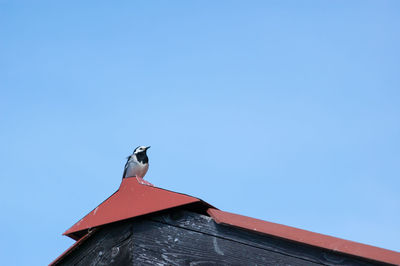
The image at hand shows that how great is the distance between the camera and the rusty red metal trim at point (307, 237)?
9.20ft

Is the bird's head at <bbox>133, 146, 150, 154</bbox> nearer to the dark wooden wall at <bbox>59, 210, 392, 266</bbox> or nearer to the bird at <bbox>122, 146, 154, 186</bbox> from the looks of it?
the bird at <bbox>122, 146, 154, 186</bbox>

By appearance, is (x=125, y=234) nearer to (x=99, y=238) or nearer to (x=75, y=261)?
(x=99, y=238)

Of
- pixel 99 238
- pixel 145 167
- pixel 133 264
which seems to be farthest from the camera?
pixel 145 167

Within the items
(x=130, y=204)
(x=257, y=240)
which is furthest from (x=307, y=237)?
(x=130, y=204)

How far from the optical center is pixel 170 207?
2609mm

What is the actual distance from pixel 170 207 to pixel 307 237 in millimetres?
792

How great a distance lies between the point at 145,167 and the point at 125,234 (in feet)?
17.8

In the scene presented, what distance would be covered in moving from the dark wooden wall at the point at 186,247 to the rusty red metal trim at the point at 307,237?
0.05 meters

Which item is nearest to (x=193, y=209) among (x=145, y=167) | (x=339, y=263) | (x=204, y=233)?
(x=204, y=233)

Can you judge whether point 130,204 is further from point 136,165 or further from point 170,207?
point 136,165

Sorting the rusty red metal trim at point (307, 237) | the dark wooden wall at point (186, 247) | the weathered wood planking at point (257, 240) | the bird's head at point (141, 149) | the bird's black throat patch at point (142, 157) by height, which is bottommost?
the dark wooden wall at point (186, 247)

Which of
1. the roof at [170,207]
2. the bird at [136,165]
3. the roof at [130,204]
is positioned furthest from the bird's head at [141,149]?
the roof at [130,204]

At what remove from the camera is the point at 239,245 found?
9.17 feet

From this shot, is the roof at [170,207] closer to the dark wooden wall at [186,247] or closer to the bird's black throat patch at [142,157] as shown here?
the dark wooden wall at [186,247]
